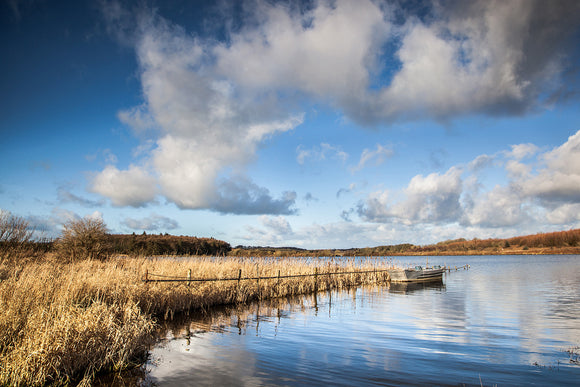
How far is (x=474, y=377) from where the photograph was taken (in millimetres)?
7676

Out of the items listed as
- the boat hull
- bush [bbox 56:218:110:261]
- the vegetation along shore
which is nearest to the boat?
the boat hull

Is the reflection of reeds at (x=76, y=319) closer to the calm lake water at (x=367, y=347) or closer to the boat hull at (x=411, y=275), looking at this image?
the calm lake water at (x=367, y=347)

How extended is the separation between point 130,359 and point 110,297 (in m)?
4.33

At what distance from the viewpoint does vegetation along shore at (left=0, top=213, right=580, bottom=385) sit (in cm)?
657

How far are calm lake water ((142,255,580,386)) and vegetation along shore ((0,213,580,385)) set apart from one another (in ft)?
3.56

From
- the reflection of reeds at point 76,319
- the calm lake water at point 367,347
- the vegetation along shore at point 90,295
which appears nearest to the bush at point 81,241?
the vegetation along shore at point 90,295

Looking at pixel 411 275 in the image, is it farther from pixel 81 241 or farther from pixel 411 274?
pixel 81 241

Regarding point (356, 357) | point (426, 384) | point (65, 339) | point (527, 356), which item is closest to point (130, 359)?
point (65, 339)

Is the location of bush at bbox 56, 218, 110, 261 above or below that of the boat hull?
above

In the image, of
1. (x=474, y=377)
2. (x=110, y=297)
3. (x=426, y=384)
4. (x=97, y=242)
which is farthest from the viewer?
(x=97, y=242)

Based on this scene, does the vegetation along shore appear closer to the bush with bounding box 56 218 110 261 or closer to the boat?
the bush with bounding box 56 218 110 261

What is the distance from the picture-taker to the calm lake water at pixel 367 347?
761cm

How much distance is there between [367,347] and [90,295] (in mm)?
9381

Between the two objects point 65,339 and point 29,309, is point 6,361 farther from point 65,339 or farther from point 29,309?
point 29,309
